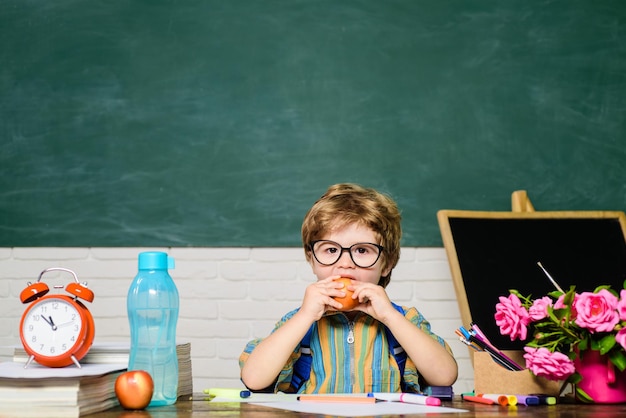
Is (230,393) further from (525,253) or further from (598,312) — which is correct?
(525,253)

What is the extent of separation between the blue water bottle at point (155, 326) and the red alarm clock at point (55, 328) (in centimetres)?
8

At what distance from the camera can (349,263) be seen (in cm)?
160

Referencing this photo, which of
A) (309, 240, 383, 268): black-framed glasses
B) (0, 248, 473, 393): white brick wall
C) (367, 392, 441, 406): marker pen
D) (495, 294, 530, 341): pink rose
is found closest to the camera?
(367, 392, 441, 406): marker pen

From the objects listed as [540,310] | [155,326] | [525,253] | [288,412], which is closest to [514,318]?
[540,310]

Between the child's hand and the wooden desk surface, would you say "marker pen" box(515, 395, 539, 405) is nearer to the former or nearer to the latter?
the wooden desk surface

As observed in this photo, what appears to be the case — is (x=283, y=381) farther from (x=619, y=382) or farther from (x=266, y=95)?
(x=266, y=95)

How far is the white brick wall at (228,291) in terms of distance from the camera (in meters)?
2.83

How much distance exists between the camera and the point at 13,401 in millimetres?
1106

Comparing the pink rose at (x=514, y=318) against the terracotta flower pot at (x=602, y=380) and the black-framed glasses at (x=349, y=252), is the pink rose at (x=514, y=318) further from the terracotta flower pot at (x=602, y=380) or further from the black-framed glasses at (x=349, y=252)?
the black-framed glasses at (x=349, y=252)

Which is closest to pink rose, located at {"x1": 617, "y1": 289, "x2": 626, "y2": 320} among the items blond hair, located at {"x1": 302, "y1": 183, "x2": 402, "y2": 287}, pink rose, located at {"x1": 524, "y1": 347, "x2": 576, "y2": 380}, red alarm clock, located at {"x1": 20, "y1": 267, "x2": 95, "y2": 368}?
pink rose, located at {"x1": 524, "y1": 347, "x2": 576, "y2": 380}

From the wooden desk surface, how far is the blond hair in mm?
516

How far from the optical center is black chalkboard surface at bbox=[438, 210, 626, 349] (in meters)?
2.54

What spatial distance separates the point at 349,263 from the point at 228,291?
1.36 meters

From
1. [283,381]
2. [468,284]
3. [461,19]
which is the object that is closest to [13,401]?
[283,381]
